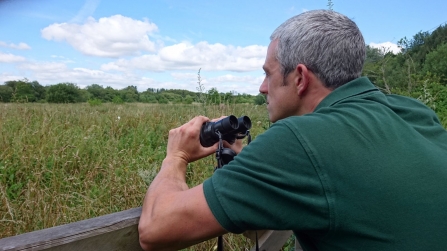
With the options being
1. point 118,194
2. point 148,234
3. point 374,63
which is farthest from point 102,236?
point 374,63

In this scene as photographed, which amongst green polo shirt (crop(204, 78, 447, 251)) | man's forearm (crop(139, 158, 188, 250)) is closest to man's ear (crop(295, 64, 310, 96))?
green polo shirt (crop(204, 78, 447, 251))

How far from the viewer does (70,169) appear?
438 cm

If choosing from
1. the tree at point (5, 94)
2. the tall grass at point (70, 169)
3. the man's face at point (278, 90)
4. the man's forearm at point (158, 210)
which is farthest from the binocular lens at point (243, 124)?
the tree at point (5, 94)

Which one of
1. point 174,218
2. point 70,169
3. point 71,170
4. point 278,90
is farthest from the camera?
point 70,169

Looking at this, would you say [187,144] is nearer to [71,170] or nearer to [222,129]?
[222,129]

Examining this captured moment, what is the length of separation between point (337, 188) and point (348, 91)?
0.52 meters

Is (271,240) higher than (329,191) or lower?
lower

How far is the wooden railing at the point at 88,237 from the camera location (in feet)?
3.54

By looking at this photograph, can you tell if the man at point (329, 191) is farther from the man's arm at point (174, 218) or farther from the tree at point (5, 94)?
the tree at point (5, 94)

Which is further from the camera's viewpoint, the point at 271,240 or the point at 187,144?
the point at 271,240

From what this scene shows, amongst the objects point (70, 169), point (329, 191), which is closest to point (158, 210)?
point (329, 191)

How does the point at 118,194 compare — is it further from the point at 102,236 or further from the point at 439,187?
the point at 439,187

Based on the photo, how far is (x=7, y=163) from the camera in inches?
164

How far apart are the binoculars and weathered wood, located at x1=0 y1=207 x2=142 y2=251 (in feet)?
1.59
